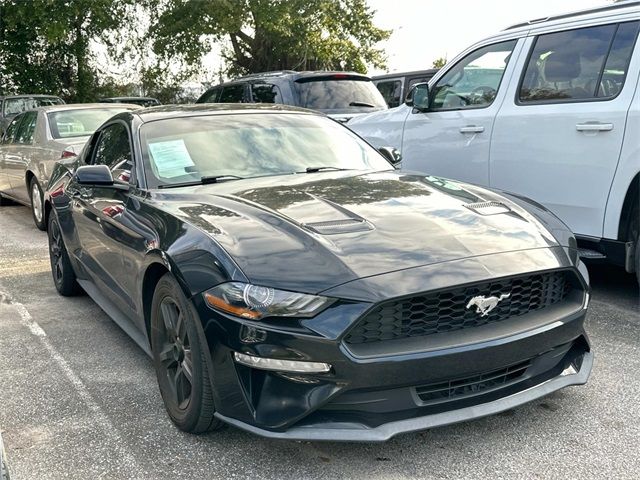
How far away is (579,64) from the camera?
15.3 ft

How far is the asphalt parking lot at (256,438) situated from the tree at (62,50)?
827 inches

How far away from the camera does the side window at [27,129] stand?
8.58m

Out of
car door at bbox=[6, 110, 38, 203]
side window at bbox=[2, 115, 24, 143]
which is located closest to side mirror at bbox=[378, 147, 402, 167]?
car door at bbox=[6, 110, 38, 203]

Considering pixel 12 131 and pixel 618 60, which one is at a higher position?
pixel 618 60

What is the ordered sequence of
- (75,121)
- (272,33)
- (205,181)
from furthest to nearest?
(272,33) → (75,121) → (205,181)

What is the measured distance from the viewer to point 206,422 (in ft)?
9.38

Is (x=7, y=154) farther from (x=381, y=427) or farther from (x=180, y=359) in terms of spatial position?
(x=381, y=427)

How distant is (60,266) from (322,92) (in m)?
4.95

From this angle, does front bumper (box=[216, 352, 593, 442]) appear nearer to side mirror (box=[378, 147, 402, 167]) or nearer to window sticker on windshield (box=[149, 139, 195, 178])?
window sticker on windshield (box=[149, 139, 195, 178])

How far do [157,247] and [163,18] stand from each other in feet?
70.1

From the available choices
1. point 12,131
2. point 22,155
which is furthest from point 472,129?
point 12,131

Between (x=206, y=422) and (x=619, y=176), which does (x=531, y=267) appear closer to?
(x=206, y=422)

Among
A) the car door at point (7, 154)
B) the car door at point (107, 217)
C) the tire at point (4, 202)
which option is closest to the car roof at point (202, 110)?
the car door at point (107, 217)

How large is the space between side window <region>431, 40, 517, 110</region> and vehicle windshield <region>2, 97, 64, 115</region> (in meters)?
13.8
